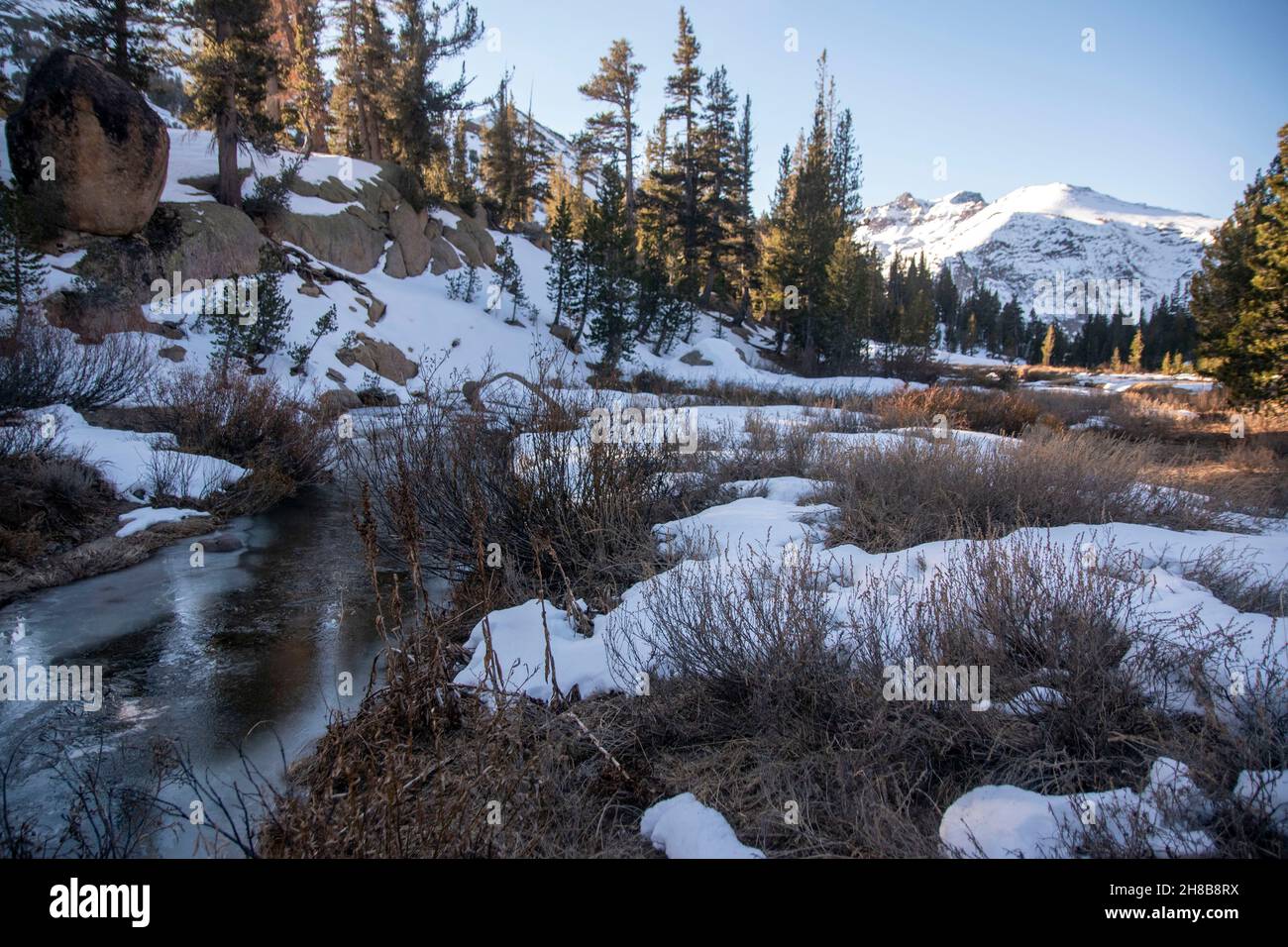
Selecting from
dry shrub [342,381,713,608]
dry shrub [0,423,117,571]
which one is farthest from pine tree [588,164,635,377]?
dry shrub [342,381,713,608]

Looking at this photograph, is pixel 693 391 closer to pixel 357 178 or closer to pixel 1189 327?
pixel 357 178

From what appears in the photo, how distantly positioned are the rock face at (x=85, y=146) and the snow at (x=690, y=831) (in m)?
19.9

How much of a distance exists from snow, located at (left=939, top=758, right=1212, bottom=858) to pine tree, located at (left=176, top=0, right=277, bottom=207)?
80.6 ft

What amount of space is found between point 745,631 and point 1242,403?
1707cm

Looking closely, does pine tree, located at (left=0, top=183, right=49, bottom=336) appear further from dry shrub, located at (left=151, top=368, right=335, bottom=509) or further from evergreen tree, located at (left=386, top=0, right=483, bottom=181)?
evergreen tree, located at (left=386, top=0, right=483, bottom=181)

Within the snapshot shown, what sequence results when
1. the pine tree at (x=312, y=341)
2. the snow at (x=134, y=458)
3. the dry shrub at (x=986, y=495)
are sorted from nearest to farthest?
the dry shrub at (x=986, y=495) < the snow at (x=134, y=458) < the pine tree at (x=312, y=341)

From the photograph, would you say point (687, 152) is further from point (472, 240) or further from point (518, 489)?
point (518, 489)

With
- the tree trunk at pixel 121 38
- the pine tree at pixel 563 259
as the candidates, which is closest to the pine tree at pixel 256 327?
the tree trunk at pixel 121 38

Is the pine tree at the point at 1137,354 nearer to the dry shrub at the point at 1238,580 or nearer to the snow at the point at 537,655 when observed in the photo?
the dry shrub at the point at 1238,580

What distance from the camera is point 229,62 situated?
18656 millimetres

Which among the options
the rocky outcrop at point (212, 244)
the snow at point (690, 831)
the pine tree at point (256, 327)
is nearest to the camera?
→ the snow at point (690, 831)

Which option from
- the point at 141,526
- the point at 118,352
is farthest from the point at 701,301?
the point at 141,526

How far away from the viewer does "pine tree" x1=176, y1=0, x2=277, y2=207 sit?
61.0ft

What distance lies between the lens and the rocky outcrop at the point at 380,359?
60.7 feet
